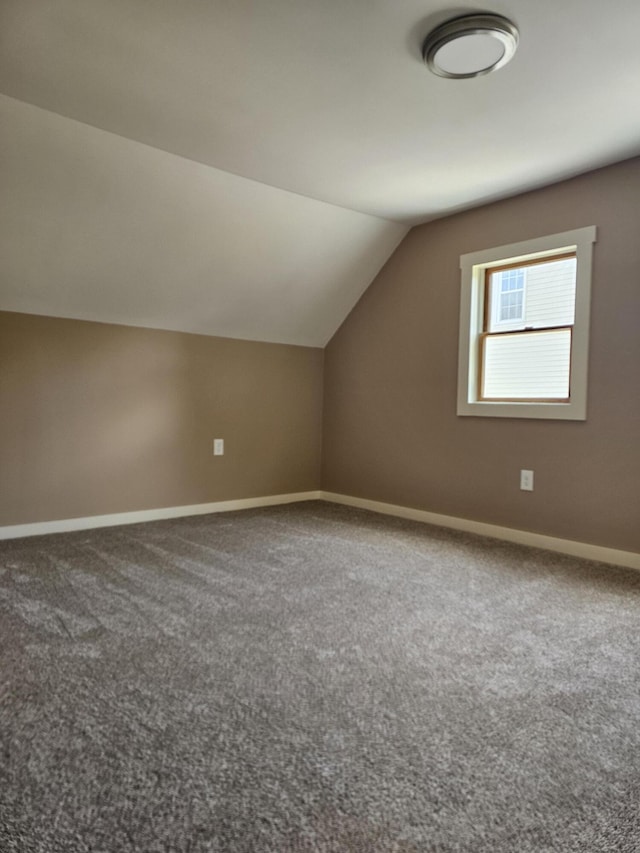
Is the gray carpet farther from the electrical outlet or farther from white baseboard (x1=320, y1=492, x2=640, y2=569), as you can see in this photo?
the electrical outlet

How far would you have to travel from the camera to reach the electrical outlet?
316 centimetres

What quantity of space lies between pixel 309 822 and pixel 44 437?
279cm

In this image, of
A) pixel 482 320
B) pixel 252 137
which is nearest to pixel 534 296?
pixel 482 320

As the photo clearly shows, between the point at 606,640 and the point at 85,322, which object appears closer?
the point at 606,640

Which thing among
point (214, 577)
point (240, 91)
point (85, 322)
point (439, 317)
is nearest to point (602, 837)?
point (214, 577)

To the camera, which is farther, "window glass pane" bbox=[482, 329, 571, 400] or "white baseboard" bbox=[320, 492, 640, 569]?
"window glass pane" bbox=[482, 329, 571, 400]

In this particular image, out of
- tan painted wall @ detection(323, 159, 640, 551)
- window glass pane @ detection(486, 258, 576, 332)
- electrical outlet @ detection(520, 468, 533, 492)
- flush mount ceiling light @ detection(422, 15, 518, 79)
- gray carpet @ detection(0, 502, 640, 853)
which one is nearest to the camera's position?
gray carpet @ detection(0, 502, 640, 853)

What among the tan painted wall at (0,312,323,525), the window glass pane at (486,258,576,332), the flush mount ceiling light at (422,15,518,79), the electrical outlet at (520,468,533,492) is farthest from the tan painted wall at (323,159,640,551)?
the flush mount ceiling light at (422,15,518,79)

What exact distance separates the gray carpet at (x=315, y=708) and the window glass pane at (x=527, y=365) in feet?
3.60

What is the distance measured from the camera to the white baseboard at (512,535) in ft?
9.14

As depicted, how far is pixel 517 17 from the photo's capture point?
1708 mm

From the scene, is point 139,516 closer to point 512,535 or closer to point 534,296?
point 512,535

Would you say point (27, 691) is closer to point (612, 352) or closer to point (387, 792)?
point (387, 792)

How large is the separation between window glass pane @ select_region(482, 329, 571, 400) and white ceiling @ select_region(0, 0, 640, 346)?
0.89 metres
